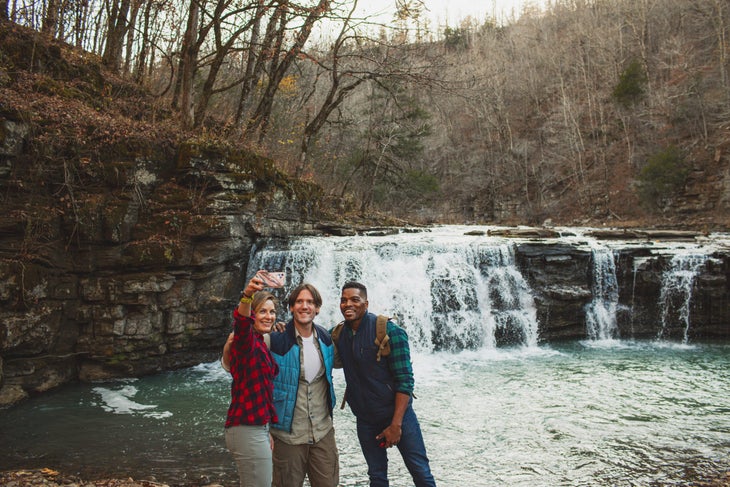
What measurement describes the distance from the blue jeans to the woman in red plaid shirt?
27.2 inches

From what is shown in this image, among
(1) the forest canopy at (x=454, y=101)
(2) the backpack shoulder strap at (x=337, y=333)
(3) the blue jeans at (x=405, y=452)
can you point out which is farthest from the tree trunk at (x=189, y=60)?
(3) the blue jeans at (x=405, y=452)

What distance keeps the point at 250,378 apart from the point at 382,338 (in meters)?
0.88

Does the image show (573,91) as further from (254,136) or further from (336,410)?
(336,410)

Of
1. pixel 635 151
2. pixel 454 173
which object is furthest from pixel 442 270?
pixel 454 173

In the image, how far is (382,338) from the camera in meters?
3.12

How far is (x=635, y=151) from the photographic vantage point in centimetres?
3059

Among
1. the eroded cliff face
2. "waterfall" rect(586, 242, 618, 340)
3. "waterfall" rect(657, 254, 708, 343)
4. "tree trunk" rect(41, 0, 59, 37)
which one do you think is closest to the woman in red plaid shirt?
the eroded cliff face

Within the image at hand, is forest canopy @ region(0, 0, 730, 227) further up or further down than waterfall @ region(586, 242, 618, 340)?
further up

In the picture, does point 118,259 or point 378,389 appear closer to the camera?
point 378,389

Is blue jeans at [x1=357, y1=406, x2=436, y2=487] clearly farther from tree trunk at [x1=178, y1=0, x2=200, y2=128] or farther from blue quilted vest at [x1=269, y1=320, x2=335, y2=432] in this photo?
tree trunk at [x1=178, y1=0, x2=200, y2=128]

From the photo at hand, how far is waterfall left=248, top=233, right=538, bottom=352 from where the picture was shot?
1136 centimetres

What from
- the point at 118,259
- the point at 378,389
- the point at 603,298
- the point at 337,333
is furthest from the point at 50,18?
the point at 603,298

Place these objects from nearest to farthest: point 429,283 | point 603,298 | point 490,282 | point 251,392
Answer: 1. point 251,392
2. point 429,283
3. point 490,282
4. point 603,298

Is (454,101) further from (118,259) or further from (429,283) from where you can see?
(118,259)
